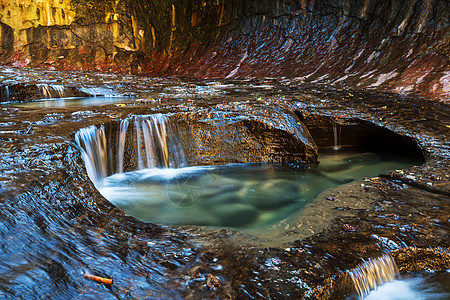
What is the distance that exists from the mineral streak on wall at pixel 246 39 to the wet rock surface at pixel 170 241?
17.0 ft

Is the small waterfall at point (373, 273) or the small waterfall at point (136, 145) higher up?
the small waterfall at point (136, 145)

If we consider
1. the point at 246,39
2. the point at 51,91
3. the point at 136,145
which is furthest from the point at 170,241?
the point at 246,39

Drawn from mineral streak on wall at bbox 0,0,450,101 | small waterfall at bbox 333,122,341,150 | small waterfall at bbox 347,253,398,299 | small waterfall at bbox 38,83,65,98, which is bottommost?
small waterfall at bbox 347,253,398,299

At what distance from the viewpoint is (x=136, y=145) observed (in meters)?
5.12

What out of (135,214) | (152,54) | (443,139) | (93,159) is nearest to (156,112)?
(93,159)

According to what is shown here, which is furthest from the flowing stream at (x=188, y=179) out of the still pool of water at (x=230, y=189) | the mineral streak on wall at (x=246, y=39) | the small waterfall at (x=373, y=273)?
the mineral streak on wall at (x=246, y=39)

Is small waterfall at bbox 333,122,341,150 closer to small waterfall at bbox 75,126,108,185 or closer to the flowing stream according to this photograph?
the flowing stream

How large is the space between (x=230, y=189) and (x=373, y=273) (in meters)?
2.35

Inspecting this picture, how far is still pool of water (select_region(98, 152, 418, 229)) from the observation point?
3781 mm

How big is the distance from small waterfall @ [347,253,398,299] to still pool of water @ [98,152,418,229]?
45.7 inches

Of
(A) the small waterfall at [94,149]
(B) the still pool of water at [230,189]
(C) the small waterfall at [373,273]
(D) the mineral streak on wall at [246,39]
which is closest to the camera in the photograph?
(C) the small waterfall at [373,273]

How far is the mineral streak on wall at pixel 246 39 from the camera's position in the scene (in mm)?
9203

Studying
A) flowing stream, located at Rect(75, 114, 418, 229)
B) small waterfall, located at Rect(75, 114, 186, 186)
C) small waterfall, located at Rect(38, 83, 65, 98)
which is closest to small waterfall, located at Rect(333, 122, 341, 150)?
flowing stream, located at Rect(75, 114, 418, 229)

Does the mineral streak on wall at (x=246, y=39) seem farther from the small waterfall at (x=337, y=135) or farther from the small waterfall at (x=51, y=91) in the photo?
the small waterfall at (x=51, y=91)
